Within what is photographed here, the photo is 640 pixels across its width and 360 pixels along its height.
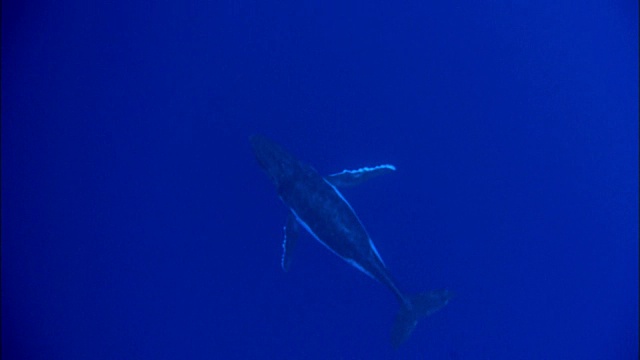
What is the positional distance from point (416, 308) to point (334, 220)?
2.28 m

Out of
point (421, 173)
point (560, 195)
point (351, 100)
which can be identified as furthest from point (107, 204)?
point (560, 195)

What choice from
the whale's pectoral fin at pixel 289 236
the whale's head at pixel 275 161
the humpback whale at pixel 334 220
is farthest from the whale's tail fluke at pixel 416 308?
the whale's head at pixel 275 161

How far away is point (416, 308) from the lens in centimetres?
846

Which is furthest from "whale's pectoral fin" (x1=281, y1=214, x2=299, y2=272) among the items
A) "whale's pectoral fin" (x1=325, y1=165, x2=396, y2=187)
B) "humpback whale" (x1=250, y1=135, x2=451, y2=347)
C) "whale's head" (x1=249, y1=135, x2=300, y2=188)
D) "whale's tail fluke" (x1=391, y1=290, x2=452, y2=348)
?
"whale's tail fluke" (x1=391, y1=290, x2=452, y2=348)

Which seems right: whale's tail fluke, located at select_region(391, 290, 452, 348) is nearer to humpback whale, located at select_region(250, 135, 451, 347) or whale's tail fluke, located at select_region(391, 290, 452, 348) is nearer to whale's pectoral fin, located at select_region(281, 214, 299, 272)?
humpback whale, located at select_region(250, 135, 451, 347)

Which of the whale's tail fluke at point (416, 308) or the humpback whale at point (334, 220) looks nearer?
the humpback whale at point (334, 220)

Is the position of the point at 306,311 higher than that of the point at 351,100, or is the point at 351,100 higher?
the point at 351,100

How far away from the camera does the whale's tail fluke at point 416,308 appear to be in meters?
8.42

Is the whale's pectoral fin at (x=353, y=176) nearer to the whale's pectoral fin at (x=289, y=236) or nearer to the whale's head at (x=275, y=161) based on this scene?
the whale's head at (x=275, y=161)

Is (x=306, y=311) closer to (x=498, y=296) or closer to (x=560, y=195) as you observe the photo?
(x=498, y=296)

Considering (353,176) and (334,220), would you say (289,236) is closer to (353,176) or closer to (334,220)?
(334,220)

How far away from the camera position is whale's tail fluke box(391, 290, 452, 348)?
8.42m

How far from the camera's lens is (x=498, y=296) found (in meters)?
11.0

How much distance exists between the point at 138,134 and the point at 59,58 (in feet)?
9.85
